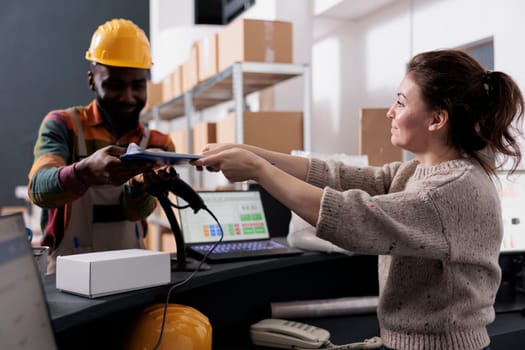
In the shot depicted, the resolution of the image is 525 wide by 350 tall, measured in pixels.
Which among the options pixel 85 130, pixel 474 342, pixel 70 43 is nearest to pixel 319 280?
pixel 474 342

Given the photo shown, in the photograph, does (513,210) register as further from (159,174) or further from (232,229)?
(159,174)

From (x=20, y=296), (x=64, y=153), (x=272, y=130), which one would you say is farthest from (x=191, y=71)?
(x=20, y=296)

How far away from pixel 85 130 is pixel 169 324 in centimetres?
86

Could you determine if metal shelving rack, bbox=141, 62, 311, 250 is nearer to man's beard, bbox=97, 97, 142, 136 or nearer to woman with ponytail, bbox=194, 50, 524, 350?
man's beard, bbox=97, 97, 142, 136

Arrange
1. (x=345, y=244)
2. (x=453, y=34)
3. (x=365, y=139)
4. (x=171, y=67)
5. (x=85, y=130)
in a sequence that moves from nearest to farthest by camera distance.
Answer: (x=345, y=244) < (x=85, y=130) < (x=365, y=139) < (x=453, y=34) < (x=171, y=67)

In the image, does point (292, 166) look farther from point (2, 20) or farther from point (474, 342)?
point (2, 20)

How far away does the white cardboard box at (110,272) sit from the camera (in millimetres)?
948

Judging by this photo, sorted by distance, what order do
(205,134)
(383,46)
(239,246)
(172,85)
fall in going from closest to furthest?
(239,246)
(205,134)
(383,46)
(172,85)

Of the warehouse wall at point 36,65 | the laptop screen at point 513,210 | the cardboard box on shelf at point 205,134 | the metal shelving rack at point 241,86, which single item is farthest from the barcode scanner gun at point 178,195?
the warehouse wall at point 36,65

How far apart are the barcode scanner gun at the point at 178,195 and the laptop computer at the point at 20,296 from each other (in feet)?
1.54

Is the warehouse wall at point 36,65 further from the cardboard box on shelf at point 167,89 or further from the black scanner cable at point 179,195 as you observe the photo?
the black scanner cable at point 179,195

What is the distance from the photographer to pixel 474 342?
113cm

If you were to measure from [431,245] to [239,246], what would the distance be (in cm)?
60

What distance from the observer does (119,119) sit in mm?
1704
